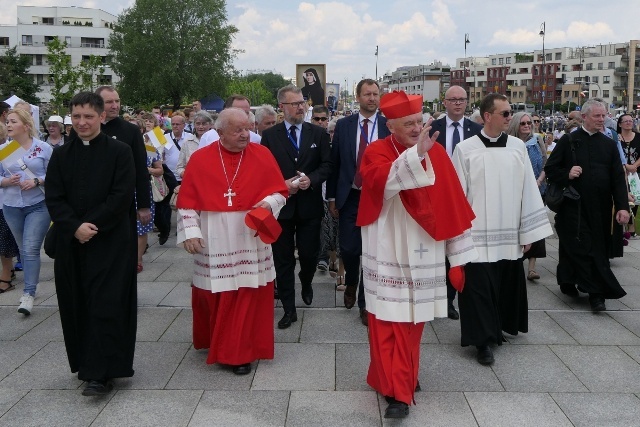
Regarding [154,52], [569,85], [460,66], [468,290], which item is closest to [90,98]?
[468,290]

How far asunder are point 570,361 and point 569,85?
128653 millimetres

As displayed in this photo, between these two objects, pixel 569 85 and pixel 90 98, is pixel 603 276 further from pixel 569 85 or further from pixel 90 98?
pixel 569 85

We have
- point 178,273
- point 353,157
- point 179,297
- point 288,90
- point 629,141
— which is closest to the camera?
point 353,157

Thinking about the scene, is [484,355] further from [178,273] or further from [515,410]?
[178,273]

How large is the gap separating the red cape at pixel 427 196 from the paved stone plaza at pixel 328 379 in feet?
3.94

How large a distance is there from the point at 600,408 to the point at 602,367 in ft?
2.75

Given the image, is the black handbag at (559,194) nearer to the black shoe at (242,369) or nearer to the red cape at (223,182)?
the red cape at (223,182)

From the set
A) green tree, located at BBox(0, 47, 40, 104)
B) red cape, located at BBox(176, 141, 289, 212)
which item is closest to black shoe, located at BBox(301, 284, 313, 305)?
red cape, located at BBox(176, 141, 289, 212)

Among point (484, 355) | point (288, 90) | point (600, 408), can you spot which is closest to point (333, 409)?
point (484, 355)

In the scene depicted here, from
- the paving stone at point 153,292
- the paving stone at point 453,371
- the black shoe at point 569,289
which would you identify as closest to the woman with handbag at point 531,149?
the black shoe at point 569,289

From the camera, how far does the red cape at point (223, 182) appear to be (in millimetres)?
5020

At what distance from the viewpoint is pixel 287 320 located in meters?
6.14

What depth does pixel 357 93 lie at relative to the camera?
628 cm

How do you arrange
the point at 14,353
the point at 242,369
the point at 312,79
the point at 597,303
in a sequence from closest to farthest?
the point at 242,369 → the point at 14,353 → the point at 597,303 → the point at 312,79
